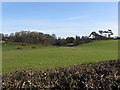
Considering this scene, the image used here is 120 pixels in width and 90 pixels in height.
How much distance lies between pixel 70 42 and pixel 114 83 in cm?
7984

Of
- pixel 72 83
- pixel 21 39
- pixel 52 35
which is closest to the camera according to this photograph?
pixel 72 83

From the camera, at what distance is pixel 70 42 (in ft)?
273

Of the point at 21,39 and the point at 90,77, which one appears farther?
the point at 21,39

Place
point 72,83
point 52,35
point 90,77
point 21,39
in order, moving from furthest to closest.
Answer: point 52,35 → point 21,39 → point 90,77 → point 72,83

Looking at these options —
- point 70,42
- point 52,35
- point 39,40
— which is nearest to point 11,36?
point 39,40

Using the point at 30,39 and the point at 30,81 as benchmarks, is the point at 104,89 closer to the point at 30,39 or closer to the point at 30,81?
the point at 30,81

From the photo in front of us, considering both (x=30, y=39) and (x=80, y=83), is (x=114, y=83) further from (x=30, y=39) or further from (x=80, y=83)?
(x=30, y=39)

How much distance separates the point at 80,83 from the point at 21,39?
203ft

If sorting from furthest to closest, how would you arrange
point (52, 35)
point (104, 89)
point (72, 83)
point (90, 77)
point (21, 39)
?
point (52, 35) < point (21, 39) < point (90, 77) < point (72, 83) < point (104, 89)

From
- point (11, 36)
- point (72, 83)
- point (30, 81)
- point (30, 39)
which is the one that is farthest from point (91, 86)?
point (11, 36)

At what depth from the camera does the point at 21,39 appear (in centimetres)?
6266

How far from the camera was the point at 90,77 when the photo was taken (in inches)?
154

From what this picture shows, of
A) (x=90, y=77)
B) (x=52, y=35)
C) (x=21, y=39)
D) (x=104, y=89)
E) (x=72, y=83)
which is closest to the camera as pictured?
(x=104, y=89)

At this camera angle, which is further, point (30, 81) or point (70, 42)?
point (70, 42)
